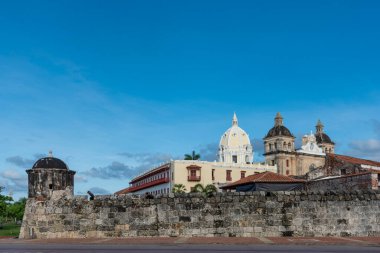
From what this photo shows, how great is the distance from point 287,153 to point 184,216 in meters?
82.4

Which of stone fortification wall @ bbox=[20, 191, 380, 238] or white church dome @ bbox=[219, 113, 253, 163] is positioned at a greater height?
white church dome @ bbox=[219, 113, 253, 163]

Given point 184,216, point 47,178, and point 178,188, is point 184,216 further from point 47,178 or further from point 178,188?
point 178,188

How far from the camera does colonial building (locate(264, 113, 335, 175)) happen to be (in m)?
100

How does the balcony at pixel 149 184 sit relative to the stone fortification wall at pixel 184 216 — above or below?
above

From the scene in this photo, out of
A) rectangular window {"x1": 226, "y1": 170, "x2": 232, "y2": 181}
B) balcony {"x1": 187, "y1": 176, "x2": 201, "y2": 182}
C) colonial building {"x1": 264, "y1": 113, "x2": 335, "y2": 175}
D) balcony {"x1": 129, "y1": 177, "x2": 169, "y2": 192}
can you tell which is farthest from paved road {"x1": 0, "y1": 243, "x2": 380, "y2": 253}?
colonial building {"x1": 264, "y1": 113, "x2": 335, "y2": 175}

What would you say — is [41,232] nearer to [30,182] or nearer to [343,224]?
[30,182]

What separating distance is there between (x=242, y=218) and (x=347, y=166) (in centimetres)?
3151

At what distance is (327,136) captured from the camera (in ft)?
Answer: 404

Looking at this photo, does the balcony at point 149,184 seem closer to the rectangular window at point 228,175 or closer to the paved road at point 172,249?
the rectangular window at point 228,175

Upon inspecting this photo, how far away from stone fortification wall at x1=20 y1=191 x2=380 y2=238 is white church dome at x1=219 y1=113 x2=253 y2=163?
8267 cm

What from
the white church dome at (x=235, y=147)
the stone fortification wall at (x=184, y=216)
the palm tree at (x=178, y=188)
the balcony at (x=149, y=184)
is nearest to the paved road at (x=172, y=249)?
the stone fortification wall at (x=184, y=216)

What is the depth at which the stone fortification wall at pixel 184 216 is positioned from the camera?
20625mm

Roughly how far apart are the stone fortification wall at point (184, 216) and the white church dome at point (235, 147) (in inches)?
3255

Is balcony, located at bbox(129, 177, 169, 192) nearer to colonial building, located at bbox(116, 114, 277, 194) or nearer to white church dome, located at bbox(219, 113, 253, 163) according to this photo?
colonial building, located at bbox(116, 114, 277, 194)
